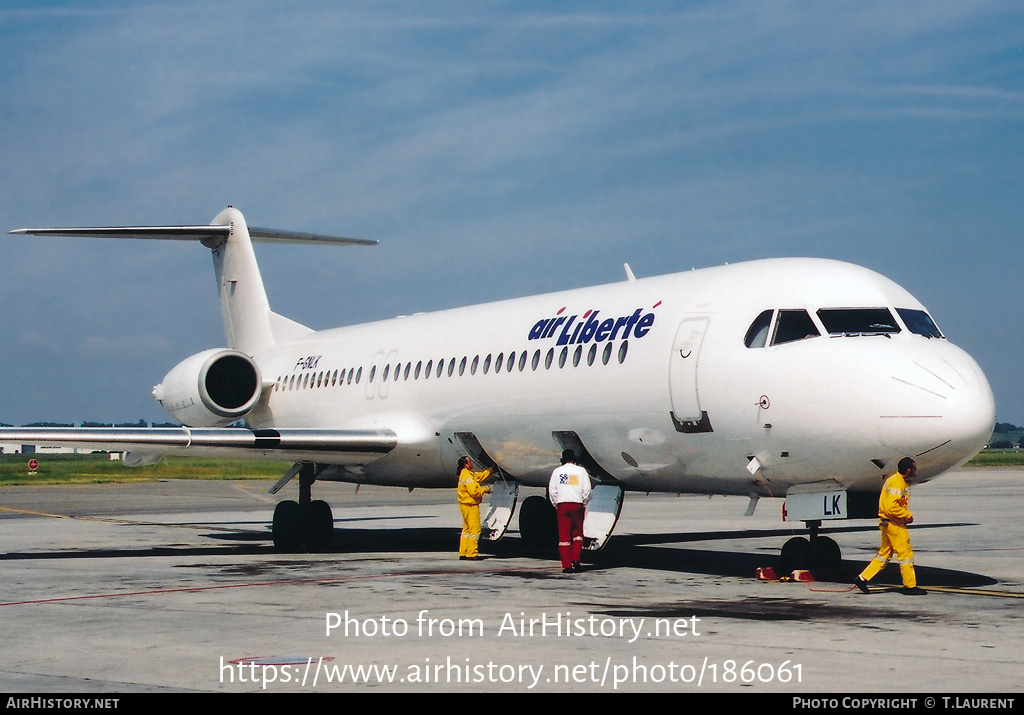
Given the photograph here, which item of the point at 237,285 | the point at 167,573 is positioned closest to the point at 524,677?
the point at 167,573

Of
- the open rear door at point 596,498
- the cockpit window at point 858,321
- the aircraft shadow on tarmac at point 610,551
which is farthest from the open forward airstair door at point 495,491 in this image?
the cockpit window at point 858,321

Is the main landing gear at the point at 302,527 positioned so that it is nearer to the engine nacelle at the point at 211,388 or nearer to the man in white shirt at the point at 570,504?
the engine nacelle at the point at 211,388

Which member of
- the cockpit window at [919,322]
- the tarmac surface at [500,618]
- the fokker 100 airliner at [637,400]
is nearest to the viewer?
the tarmac surface at [500,618]

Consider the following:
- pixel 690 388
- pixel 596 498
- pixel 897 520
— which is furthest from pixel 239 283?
pixel 897 520

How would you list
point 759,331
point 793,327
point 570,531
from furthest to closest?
point 570,531 < point 759,331 < point 793,327

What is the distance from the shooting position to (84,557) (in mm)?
18969

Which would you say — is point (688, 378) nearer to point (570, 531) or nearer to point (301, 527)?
point (570, 531)

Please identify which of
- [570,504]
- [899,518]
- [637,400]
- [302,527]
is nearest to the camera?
[899,518]

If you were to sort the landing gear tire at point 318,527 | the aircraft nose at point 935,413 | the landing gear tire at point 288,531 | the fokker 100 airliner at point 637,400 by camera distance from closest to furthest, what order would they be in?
the aircraft nose at point 935,413
the fokker 100 airliner at point 637,400
the landing gear tire at point 288,531
the landing gear tire at point 318,527

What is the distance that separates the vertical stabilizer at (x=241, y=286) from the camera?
27.2 m

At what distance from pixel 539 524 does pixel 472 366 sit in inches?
130

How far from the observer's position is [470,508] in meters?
18.0

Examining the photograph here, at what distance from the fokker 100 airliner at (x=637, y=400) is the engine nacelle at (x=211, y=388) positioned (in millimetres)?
45
